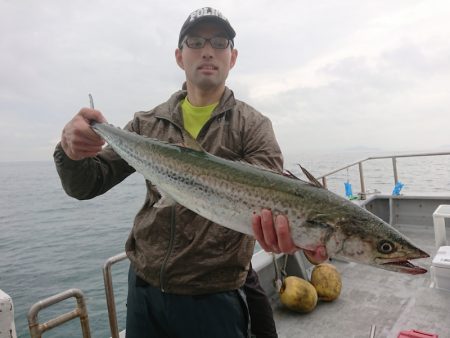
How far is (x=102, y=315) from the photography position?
928 centimetres

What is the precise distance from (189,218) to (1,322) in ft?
4.05

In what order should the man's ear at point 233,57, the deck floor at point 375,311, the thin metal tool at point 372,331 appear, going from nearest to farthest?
the man's ear at point 233,57, the thin metal tool at point 372,331, the deck floor at point 375,311

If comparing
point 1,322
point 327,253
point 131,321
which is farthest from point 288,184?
point 1,322

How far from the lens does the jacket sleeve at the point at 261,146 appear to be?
253 centimetres

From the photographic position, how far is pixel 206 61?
2777mm

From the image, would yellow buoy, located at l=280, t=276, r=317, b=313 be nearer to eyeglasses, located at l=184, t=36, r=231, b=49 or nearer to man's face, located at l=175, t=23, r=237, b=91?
man's face, located at l=175, t=23, r=237, b=91

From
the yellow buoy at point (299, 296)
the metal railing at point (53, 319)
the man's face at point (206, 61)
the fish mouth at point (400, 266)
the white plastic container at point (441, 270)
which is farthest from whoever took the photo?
the yellow buoy at point (299, 296)

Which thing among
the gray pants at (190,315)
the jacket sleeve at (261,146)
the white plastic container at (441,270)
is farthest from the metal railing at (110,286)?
the white plastic container at (441,270)

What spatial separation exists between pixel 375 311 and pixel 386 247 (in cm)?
336

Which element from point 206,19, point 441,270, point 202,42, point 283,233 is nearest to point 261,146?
point 283,233

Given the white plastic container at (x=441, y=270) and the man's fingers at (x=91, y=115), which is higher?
the man's fingers at (x=91, y=115)

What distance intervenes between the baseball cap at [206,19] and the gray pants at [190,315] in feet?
6.33

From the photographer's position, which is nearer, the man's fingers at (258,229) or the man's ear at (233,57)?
the man's fingers at (258,229)

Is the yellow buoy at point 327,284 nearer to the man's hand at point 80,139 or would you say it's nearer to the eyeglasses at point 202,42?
the eyeglasses at point 202,42
